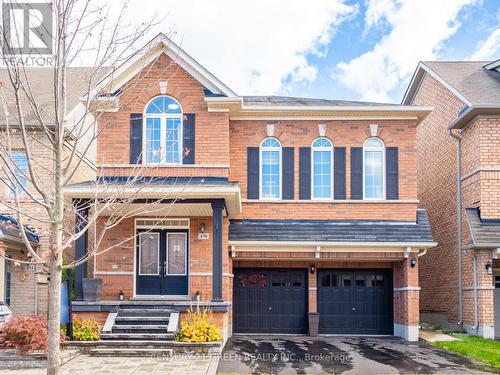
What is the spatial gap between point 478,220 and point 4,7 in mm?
13864

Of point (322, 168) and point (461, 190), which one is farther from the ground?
point (322, 168)

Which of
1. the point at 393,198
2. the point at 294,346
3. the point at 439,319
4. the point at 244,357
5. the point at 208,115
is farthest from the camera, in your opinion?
the point at 439,319

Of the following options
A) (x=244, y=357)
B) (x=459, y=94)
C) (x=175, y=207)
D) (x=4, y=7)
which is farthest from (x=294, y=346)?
(x=4, y=7)

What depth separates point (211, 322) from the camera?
13.7m

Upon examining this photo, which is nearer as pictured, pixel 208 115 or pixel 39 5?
pixel 39 5

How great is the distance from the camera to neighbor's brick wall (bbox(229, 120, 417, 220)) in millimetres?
17078

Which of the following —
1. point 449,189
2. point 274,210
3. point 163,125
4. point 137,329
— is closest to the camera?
point 137,329

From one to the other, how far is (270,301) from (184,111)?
6.38 metres

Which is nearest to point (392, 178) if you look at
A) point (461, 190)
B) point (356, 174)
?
point (356, 174)

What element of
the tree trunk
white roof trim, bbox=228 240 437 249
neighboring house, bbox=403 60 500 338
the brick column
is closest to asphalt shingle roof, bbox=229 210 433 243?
white roof trim, bbox=228 240 437 249

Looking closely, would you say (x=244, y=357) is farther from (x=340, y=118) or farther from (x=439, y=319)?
(x=439, y=319)

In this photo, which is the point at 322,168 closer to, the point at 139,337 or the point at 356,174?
the point at 356,174

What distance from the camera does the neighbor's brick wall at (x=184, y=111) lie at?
1556 cm

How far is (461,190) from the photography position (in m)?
18.0
